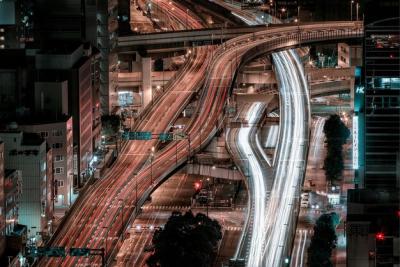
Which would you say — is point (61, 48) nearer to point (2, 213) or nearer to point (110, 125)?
point (110, 125)

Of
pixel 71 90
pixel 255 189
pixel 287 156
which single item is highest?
pixel 71 90

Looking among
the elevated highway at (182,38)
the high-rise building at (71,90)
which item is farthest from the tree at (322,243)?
the elevated highway at (182,38)

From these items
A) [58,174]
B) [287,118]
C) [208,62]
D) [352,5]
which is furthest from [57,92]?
[352,5]

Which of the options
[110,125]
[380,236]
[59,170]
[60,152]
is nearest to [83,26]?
[110,125]

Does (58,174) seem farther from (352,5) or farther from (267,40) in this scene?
(352,5)

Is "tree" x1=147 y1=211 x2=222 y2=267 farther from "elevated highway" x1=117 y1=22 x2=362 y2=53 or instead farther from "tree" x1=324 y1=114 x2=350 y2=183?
"elevated highway" x1=117 y1=22 x2=362 y2=53

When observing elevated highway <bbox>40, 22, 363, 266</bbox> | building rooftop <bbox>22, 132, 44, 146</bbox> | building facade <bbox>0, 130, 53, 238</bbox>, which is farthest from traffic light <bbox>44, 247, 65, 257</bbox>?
building rooftop <bbox>22, 132, 44, 146</bbox>
